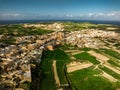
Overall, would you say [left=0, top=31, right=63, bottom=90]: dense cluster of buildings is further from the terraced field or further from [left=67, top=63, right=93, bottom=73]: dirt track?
the terraced field

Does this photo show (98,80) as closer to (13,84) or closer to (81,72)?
(81,72)

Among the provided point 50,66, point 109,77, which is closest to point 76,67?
point 50,66

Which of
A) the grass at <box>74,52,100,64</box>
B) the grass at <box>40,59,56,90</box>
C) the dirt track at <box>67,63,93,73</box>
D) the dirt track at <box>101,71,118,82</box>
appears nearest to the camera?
the grass at <box>40,59,56,90</box>

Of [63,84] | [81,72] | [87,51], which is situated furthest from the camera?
[87,51]

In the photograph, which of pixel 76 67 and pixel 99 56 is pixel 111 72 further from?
pixel 99 56

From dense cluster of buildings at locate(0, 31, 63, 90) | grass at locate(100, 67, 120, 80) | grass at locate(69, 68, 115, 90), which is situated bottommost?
grass at locate(100, 67, 120, 80)

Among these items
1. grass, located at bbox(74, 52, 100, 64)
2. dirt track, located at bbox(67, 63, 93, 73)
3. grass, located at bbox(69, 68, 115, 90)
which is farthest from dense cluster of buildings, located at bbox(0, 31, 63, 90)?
grass, located at bbox(74, 52, 100, 64)

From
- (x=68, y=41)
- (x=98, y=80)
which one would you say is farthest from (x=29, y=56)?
(x=68, y=41)

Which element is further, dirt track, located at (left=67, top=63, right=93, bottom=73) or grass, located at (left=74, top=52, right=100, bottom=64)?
grass, located at (left=74, top=52, right=100, bottom=64)

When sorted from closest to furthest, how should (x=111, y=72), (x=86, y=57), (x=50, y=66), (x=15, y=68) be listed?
(x=15, y=68) < (x=111, y=72) < (x=50, y=66) < (x=86, y=57)
